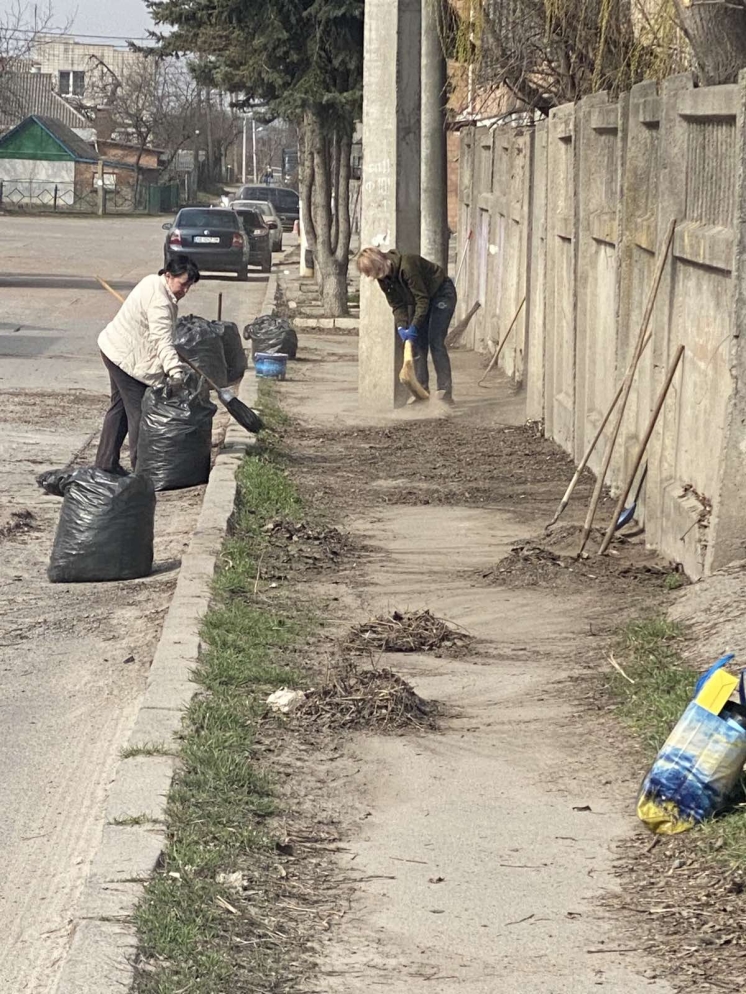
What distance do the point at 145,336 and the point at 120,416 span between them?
620mm

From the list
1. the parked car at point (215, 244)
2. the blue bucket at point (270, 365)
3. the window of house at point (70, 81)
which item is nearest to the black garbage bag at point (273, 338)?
the blue bucket at point (270, 365)

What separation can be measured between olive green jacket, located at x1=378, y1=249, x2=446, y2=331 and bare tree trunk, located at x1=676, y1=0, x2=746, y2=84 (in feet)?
18.4

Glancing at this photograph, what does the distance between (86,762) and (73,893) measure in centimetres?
122

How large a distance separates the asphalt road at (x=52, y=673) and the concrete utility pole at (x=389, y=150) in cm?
266

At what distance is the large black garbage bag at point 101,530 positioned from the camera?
8.20 meters

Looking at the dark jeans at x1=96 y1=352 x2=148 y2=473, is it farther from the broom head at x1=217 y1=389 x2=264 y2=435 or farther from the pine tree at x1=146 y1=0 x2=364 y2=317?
the pine tree at x1=146 y1=0 x2=364 y2=317

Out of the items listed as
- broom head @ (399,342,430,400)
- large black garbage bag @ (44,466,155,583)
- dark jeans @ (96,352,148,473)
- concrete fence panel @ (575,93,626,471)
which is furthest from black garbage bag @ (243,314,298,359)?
large black garbage bag @ (44,466,155,583)

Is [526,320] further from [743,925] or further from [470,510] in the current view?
[743,925]

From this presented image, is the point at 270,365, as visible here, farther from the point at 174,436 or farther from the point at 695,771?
the point at 695,771

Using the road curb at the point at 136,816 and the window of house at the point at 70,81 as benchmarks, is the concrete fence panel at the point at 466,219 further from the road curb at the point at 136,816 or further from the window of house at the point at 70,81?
the window of house at the point at 70,81

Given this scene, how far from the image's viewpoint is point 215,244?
33156mm

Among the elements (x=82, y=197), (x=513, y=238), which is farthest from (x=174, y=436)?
(x=82, y=197)

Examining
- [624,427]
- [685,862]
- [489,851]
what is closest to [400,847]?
[489,851]

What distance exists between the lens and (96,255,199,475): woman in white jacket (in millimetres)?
10438
